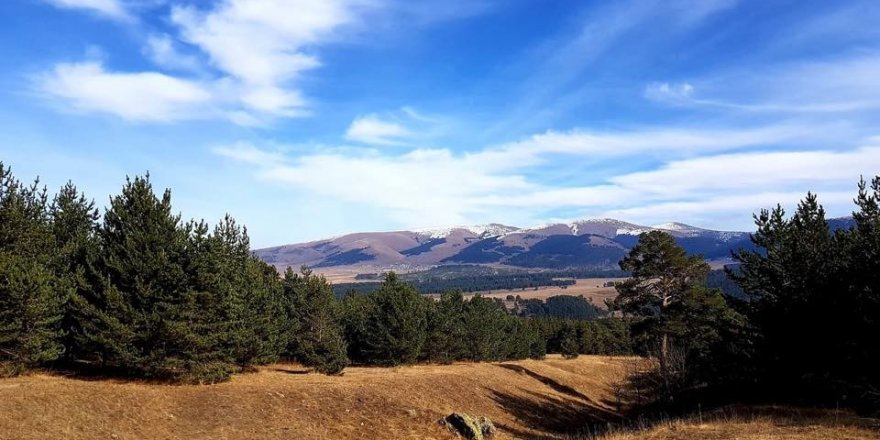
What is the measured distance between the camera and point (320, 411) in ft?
85.7

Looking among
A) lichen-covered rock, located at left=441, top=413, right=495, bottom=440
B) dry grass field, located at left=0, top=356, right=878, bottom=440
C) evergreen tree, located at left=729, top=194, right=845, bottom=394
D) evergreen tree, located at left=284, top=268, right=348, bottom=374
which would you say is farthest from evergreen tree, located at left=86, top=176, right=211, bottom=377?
evergreen tree, located at left=729, top=194, right=845, bottom=394

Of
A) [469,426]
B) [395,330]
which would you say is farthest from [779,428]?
[395,330]

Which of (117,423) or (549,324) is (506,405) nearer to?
(117,423)

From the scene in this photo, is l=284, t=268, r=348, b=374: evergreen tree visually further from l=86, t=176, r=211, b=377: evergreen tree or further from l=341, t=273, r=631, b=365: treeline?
l=86, t=176, r=211, b=377: evergreen tree

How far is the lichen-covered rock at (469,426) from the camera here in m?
26.3

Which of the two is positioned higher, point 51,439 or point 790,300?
point 790,300

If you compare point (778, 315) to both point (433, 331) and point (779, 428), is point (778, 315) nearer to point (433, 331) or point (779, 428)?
point (779, 428)

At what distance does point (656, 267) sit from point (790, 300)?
15.8m

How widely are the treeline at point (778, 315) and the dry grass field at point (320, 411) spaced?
3.84 m

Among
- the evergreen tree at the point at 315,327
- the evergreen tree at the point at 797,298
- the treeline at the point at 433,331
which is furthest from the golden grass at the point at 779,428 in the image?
the treeline at the point at 433,331

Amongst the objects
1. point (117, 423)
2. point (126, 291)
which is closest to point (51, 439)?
point (117, 423)

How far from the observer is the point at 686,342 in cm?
4003

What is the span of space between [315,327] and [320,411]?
15780mm

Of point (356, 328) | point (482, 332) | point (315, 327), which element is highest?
point (315, 327)
